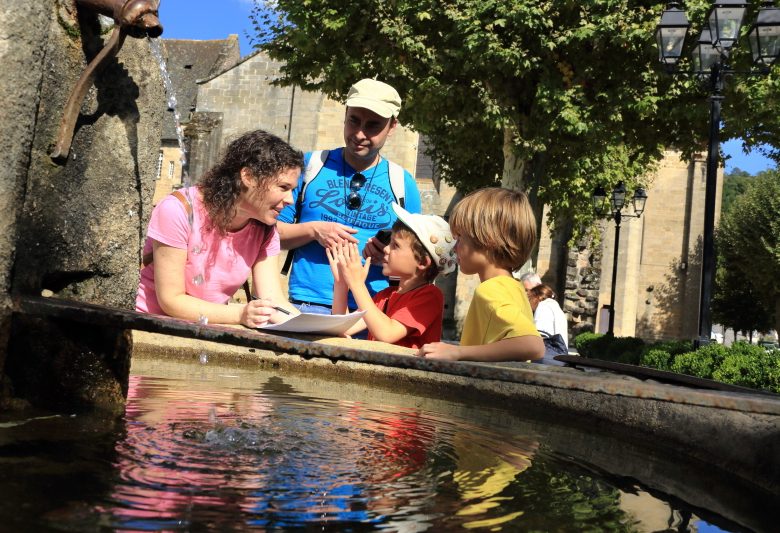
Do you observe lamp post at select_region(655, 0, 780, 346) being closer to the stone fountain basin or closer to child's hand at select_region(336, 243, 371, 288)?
child's hand at select_region(336, 243, 371, 288)

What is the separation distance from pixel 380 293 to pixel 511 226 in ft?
3.87

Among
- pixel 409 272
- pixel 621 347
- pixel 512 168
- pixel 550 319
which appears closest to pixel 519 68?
pixel 512 168

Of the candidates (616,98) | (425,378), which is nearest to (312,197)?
(425,378)

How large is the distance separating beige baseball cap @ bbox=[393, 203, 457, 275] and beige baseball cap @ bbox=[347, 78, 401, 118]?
1.56 feet

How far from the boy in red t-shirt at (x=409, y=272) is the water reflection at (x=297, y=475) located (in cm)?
82

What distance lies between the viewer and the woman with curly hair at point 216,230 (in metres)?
3.87

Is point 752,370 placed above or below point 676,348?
below

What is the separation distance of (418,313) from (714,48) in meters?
8.33

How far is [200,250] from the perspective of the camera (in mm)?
4070

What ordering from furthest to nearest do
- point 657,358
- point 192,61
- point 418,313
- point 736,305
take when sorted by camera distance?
1. point 736,305
2. point 192,61
3. point 657,358
4. point 418,313

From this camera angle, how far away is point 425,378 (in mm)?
4242

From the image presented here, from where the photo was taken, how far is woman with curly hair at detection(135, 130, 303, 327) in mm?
3869

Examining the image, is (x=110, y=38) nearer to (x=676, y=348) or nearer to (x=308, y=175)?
(x=308, y=175)

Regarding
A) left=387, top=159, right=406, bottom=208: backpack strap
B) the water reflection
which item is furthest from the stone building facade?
the water reflection
